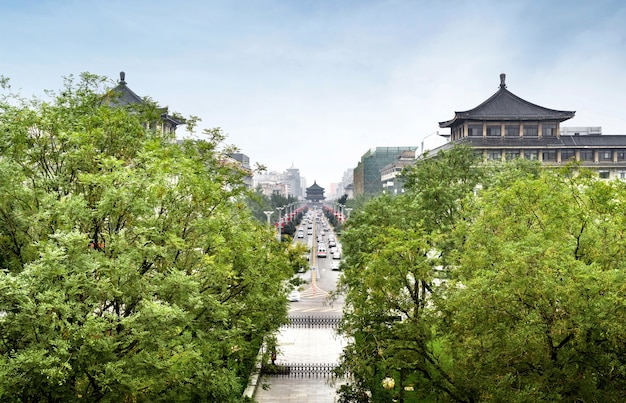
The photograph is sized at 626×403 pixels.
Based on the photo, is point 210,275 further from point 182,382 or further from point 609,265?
point 609,265

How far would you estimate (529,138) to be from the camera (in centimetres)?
5875

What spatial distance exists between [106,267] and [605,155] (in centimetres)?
5909

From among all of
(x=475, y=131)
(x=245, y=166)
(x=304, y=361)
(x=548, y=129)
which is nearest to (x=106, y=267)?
(x=304, y=361)

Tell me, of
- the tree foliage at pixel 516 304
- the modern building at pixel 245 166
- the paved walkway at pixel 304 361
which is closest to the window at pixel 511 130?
the modern building at pixel 245 166

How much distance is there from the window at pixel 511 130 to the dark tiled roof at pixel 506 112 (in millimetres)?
996

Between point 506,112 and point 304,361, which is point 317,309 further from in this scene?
point 506,112

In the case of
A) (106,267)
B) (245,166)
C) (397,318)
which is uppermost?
(245,166)

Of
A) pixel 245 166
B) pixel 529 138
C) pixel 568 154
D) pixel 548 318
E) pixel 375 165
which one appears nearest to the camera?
pixel 548 318

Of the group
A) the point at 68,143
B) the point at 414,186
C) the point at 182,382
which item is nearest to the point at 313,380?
the point at 414,186

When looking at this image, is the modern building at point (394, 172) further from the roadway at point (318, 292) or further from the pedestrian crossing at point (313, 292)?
the pedestrian crossing at point (313, 292)

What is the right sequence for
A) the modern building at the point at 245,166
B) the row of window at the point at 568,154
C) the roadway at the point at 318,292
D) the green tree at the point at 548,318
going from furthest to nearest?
the row of window at the point at 568,154
the roadway at the point at 318,292
the modern building at the point at 245,166
the green tree at the point at 548,318

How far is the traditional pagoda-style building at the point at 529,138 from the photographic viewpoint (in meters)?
57.7

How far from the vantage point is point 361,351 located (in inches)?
608

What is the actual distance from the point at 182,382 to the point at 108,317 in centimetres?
278
